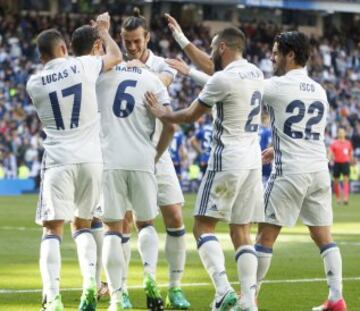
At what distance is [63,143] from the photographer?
33.9 ft

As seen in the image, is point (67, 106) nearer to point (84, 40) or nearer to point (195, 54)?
point (84, 40)

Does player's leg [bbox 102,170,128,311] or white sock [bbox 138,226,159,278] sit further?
white sock [bbox 138,226,159,278]

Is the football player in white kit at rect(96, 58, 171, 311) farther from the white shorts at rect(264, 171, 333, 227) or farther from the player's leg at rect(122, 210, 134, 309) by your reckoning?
the white shorts at rect(264, 171, 333, 227)

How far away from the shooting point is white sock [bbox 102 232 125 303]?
1044cm

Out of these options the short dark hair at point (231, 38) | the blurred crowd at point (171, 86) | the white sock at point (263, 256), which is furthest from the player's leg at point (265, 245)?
the blurred crowd at point (171, 86)

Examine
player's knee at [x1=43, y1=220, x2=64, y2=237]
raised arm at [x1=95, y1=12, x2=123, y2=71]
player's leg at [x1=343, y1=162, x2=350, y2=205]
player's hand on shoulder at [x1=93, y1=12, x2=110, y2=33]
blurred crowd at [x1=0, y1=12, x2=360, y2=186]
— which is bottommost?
player's leg at [x1=343, y1=162, x2=350, y2=205]

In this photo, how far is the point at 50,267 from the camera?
33.2 feet

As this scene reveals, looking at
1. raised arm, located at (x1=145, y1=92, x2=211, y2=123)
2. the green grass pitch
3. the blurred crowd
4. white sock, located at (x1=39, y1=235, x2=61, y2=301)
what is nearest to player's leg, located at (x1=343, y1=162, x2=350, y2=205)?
the blurred crowd

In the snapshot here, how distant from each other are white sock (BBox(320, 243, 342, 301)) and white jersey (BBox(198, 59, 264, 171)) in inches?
43.9

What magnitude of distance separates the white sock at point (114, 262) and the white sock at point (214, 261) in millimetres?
705

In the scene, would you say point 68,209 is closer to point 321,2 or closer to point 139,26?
point 139,26

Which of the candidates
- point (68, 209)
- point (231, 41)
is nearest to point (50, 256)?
point (68, 209)

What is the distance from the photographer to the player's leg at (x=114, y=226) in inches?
412

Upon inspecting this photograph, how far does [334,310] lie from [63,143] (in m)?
2.78
